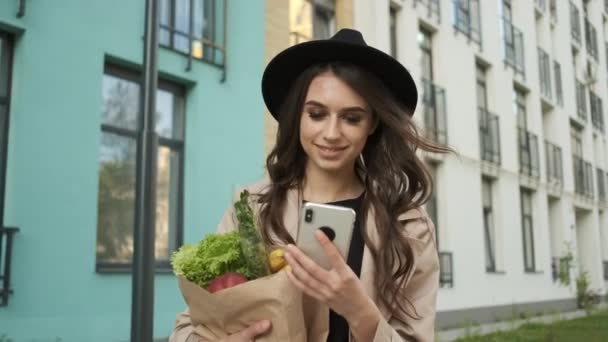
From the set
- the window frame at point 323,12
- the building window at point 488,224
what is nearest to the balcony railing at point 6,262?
the window frame at point 323,12

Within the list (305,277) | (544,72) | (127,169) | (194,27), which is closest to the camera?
(305,277)

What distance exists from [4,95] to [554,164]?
18731 millimetres

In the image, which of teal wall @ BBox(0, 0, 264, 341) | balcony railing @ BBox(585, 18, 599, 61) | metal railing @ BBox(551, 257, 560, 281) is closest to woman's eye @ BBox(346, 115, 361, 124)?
teal wall @ BBox(0, 0, 264, 341)

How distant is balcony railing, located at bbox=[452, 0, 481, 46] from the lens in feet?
53.1

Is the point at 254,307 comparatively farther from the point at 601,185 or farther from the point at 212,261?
the point at 601,185

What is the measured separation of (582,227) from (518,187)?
8.67 m

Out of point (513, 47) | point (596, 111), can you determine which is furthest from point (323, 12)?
point (596, 111)

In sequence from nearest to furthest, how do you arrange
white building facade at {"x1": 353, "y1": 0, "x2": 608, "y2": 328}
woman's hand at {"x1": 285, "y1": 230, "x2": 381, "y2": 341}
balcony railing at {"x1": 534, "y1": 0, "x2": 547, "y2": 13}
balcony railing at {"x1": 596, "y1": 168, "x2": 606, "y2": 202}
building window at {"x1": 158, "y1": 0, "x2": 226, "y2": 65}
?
woman's hand at {"x1": 285, "y1": 230, "x2": 381, "y2": 341}, building window at {"x1": 158, "y1": 0, "x2": 226, "y2": 65}, white building facade at {"x1": 353, "y1": 0, "x2": 608, "y2": 328}, balcony railing at {"x1": 534, "y1": 0, "x2": 547, "y2": 13}, balcony railing at {"x1": 596, "y1": 168, "x2": 606, "y2": 202}

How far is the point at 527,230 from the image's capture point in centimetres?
1923

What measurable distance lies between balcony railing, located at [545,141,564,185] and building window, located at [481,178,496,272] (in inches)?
194

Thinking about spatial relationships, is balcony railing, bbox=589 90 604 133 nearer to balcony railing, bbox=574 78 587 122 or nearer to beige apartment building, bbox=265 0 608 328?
balcony railing, bbox=574 78 587 122

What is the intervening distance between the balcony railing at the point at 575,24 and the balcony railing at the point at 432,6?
12.8 metres

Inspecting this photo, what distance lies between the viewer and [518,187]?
18172 mm

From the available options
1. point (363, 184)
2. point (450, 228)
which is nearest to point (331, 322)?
point (363, 184)
